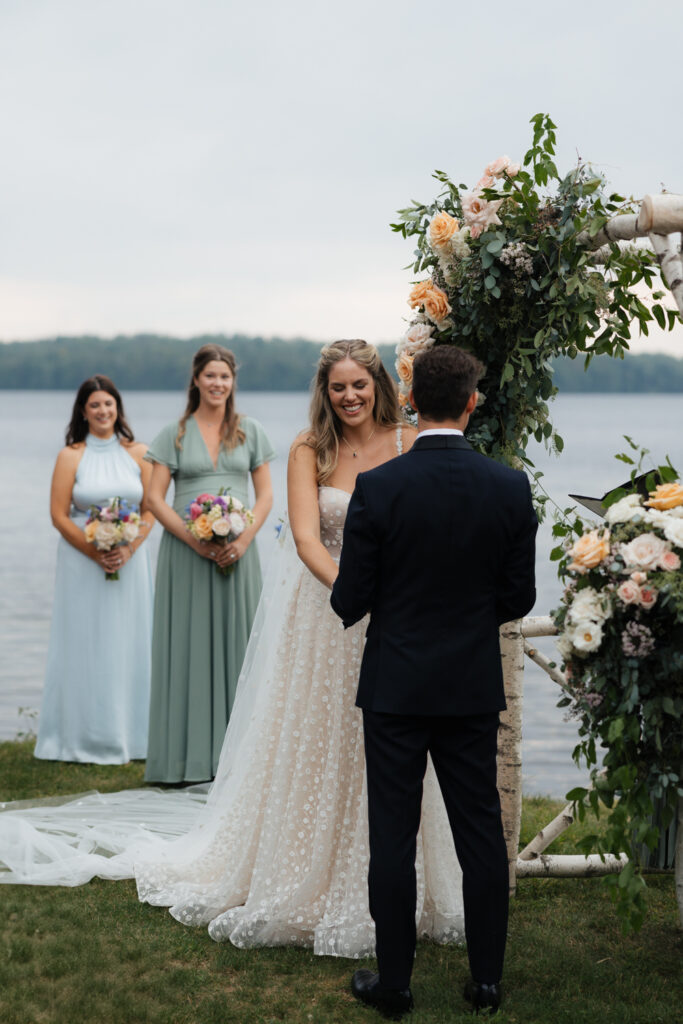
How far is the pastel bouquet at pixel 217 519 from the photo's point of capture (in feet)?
21.0

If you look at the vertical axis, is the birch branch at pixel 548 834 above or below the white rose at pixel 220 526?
below

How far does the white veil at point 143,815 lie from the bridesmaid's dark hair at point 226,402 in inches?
77.0

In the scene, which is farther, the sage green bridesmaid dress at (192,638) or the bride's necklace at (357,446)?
the sage green bridesmaid dress at (192,638)

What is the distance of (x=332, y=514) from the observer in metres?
4.44

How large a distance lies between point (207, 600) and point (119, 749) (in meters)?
1.28


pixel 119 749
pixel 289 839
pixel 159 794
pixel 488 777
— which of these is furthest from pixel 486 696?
pixel 119 749

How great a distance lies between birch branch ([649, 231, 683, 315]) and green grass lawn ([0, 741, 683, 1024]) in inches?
88.0

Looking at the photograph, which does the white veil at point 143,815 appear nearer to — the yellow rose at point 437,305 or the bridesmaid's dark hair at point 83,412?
the yellow rose at point 437,305

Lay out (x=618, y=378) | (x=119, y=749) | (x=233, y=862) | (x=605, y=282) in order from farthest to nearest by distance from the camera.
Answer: (x=618, y=378), (x=119, y=749), (x=233, y=862), (x=605, y=282)

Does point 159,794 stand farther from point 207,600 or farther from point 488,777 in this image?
point 488,777

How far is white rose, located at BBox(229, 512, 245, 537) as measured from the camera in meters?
6.44

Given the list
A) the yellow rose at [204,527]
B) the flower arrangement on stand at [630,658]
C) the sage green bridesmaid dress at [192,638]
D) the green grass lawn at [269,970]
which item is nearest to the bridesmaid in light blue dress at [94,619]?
the sage green bridesmaid dress at [192,638]

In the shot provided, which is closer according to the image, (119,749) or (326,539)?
(326,539)

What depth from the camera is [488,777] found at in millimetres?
3648
